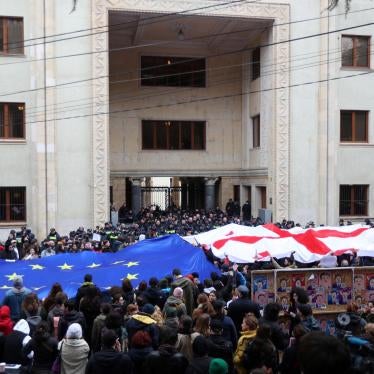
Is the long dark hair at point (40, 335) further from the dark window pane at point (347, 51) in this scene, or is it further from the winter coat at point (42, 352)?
the dark window pane at point (347, 51)

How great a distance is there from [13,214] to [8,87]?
209 inches

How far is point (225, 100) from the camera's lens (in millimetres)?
29922

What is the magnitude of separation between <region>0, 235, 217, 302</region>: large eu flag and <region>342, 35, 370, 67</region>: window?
1520cm

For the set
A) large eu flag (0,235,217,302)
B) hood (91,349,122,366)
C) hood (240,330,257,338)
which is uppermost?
hood (240,330,257,338)

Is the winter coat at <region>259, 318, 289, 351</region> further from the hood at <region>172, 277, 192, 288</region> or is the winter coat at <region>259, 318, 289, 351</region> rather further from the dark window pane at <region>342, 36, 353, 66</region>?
the dark window pane at <region>342, 36, 353, 66</region>

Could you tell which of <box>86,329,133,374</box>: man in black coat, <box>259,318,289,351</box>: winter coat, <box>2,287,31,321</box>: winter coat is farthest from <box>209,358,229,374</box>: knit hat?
<box>2,287,31,321</box>: winter coat

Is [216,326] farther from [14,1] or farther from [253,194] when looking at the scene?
[253,194]

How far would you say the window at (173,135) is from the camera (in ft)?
96.5

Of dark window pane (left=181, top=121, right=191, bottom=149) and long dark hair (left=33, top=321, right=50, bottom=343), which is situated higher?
dark window pane (left=181, top=121, right=191, bottom=149)

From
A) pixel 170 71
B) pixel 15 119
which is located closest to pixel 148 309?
pixel 15 119

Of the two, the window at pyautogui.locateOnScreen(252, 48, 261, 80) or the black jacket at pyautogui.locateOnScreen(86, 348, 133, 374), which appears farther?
the window at pyautogui.locateOnScreen(252, 48, 261, 80)

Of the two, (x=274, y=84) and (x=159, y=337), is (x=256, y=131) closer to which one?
(x=274, y=84)

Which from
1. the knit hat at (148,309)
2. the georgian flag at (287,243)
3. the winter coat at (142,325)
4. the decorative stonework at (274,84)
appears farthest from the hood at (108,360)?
the decorative stonework at (274,84)

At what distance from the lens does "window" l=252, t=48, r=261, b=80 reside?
2761cm
